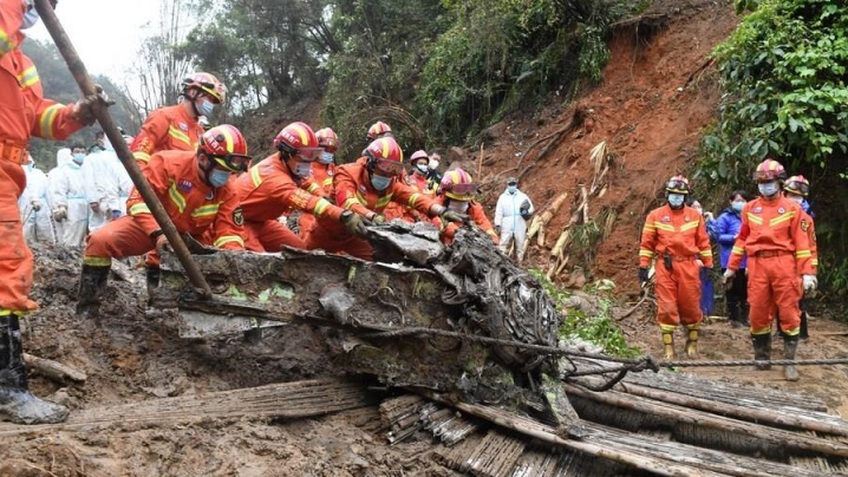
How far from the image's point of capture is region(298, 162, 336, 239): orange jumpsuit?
649cm

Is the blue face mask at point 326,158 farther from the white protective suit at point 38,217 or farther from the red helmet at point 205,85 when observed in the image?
the white protective suit at point 38,217

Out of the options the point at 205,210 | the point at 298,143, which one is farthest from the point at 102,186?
the point at 205,210

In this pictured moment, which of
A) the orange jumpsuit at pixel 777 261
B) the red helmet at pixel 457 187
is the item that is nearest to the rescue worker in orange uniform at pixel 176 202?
the red helmet at pixel 457 187

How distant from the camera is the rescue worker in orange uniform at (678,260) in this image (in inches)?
268

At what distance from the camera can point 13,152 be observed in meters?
3.10

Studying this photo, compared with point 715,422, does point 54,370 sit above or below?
above

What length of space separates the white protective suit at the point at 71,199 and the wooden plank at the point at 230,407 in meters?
6.35

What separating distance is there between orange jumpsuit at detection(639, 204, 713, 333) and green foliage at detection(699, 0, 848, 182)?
6.88 ft

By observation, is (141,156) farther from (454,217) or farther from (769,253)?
(769,253)

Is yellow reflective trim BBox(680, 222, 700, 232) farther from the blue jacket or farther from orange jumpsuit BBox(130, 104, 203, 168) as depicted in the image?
orange jumpsuit BBox(130, 104, 203, 168)

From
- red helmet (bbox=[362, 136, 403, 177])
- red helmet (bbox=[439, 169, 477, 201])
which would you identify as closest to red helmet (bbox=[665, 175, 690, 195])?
red helmet (bbox=[439, 169, 477, 201])

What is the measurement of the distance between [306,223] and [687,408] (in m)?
3.97

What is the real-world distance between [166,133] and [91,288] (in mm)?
1625

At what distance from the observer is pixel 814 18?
28.3 ft
